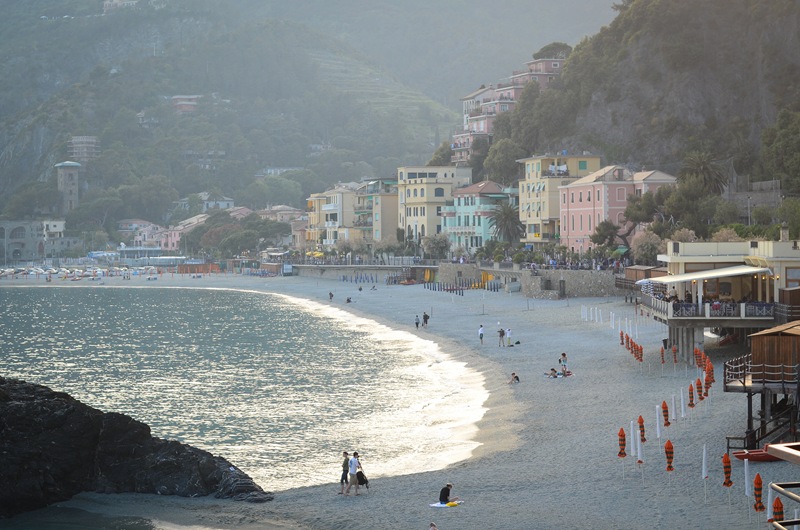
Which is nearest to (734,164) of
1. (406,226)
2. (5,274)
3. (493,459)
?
(406,226)

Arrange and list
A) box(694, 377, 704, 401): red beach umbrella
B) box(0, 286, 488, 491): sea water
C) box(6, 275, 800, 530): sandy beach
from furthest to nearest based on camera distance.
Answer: box(0, 286, 488, 491): sea water
box(694, 377, 704, 401): red beach umbrella
box(6, 275, 800, 530): sandy beach

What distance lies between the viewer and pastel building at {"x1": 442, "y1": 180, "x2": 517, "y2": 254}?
402 feet

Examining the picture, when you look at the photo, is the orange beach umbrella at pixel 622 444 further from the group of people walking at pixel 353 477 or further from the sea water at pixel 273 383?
the group of people walking at pixel 353 477

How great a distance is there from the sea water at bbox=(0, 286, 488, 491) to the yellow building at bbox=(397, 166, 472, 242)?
36.2 meters

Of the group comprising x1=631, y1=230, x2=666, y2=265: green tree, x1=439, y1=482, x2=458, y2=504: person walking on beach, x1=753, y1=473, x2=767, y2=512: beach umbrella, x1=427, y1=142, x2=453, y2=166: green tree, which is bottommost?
x1=439, y1=482, x2=458, y2=504: person walking on beach

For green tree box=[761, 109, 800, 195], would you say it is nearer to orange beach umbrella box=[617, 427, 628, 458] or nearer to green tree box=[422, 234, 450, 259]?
green tree box=[422, 234, 450, 259]

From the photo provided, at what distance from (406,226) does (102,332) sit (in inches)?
2315

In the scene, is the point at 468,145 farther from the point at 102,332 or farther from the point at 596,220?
the point at 102,332

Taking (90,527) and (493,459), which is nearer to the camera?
(90,527)

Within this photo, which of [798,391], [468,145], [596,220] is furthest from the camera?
[468,145]

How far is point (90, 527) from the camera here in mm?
28969

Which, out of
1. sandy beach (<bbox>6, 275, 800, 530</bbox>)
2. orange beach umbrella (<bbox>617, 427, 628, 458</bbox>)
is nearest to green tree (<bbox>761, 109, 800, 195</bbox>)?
sandy beach (<bbox>6, 275, 800, 530</bbox>)

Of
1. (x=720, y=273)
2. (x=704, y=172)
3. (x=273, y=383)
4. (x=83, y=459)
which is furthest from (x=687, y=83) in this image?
(x=83, y=459)

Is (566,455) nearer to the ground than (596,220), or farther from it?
nearer to the ground
